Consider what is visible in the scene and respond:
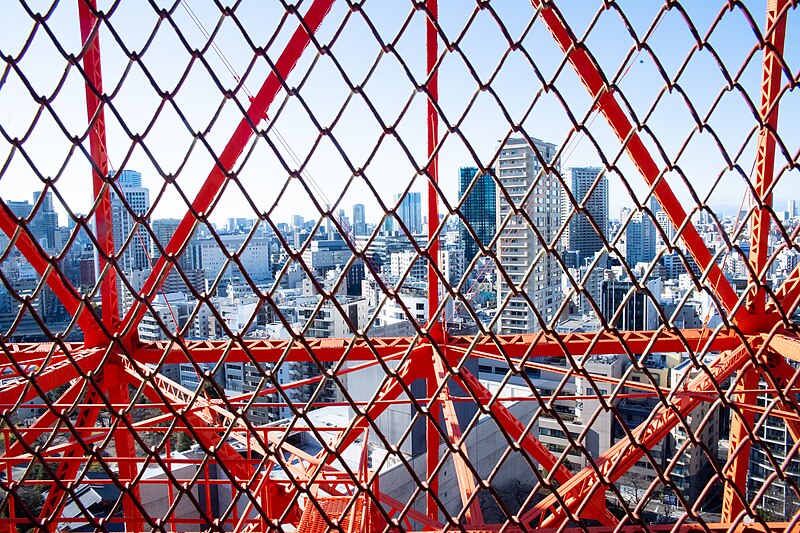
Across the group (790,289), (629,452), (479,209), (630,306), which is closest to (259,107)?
(629,452)

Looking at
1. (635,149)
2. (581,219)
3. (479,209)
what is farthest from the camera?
(479,209)

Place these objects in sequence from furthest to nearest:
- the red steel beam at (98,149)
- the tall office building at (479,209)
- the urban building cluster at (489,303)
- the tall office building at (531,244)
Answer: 1. the tall office building at (479,209)
2. the tall office building at (531,244)
3. the urban building cluster at (489,303)
4. the red steel beam at (98,149)

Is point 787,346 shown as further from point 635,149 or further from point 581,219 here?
point 581,219

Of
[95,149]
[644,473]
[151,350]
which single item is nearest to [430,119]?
[95,149]

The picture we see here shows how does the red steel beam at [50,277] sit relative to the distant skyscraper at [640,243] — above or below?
above

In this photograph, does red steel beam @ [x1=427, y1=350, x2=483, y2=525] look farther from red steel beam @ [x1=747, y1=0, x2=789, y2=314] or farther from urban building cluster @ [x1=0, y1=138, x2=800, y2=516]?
urban building cluster @ [x1=0, y1=138, x2=800, y2=516]

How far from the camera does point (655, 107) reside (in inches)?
53.4

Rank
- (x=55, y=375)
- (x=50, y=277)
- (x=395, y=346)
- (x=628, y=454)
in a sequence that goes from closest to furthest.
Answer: (x=50, y=277), (x=628, y=454), (x=55, y=375), (x=395, y=346)

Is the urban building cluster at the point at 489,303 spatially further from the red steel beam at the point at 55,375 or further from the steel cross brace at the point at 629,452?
the steel cross brace at the point at 629,452

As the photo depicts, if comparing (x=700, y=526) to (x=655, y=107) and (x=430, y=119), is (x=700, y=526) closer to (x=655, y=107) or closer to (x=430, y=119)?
(x=655, y=107)

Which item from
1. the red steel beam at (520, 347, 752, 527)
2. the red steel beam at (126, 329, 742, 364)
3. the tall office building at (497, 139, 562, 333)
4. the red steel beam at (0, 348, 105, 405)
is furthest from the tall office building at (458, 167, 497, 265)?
the red steel beam at (0, 348, 105, 405)

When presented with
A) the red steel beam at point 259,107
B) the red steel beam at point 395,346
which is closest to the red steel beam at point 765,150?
the red steel beam at point 395,346

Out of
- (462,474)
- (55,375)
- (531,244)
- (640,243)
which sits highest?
(55,375)

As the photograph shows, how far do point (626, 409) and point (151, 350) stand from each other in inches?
552
